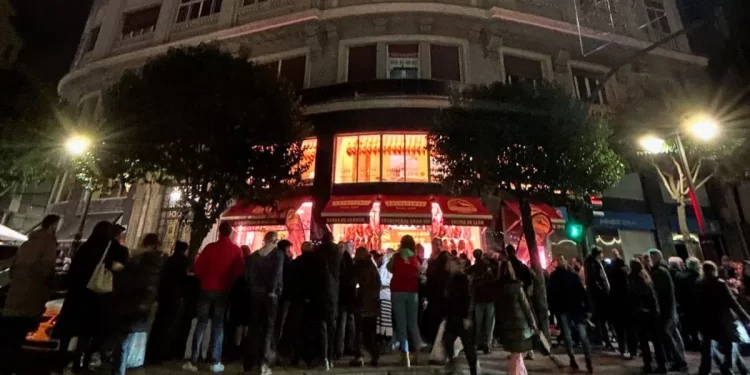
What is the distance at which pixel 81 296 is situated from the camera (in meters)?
5.27

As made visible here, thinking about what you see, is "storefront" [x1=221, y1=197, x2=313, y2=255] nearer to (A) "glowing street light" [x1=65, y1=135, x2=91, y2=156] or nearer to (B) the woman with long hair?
(A) "glowing street light" [x1=65, y1=135, x2=91, y2=156]

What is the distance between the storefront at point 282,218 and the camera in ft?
43.6

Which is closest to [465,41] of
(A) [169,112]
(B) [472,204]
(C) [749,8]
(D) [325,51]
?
(D) [325,51]

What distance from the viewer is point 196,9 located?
19.1 m

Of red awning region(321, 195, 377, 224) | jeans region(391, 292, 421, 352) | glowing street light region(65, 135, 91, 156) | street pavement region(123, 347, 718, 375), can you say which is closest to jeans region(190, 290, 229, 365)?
street pavement region(123, 347, 718, 375)

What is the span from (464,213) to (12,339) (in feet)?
35.0

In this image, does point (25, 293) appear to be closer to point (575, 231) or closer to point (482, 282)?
point (482, 282)

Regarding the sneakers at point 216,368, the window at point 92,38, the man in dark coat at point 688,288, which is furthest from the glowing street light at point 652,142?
the window at point 92,38

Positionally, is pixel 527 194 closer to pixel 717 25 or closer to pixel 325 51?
pixel 717 25

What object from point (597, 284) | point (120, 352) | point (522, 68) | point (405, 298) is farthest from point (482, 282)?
point (522, 68)

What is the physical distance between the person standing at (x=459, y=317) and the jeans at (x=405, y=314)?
2.40ft

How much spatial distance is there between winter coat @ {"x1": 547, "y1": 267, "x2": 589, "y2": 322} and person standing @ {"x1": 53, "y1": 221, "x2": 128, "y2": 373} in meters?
7.19

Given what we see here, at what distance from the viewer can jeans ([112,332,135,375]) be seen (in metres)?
4.52

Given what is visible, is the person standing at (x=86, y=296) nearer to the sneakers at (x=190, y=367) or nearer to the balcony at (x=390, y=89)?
the sneakers at (x=190, y=367)
